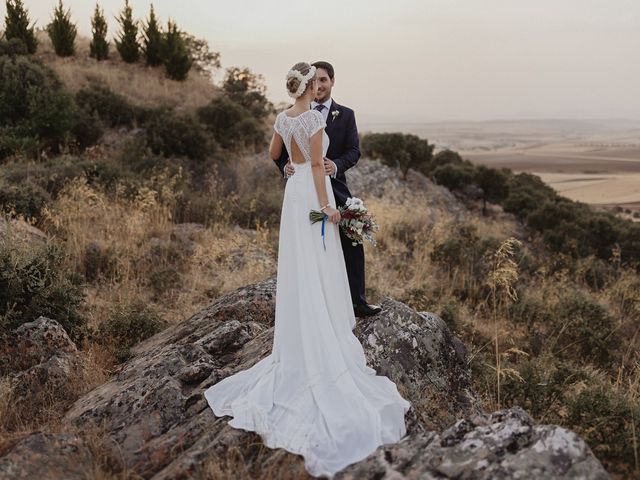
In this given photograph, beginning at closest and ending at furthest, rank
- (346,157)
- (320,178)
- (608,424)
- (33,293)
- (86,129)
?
(608,424) → (320,178) → (346,157) → (33,293) → (86,129)

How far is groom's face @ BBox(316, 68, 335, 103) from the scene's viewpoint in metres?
4.69

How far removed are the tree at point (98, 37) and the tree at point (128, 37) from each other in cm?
54

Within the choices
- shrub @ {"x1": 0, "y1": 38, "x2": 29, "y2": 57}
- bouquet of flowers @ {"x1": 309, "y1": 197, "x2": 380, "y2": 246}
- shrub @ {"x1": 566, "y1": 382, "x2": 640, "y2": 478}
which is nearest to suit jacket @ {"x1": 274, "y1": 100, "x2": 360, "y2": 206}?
bouquet of flowers @ {"x1": 309, "y1": 197, "x2": 380, "y2": 246}

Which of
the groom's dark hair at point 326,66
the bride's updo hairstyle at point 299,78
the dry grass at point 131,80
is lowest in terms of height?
the bride's updo hairstyle at point 299,78

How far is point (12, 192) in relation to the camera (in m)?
9.62

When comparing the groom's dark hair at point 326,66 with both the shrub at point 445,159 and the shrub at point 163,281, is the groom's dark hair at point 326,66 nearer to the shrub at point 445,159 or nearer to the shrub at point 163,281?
the shrub at point 163,281

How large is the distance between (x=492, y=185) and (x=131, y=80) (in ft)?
45.8

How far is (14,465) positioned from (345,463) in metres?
2.01

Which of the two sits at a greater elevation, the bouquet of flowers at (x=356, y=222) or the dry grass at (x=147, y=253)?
the bouquet of flowers at (x=356, y=222)

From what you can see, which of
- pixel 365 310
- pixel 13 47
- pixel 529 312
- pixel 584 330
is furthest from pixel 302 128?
pixel 13 47

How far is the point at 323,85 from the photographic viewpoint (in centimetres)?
470

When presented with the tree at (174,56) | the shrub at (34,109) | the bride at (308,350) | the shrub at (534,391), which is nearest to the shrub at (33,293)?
the bride at (308,350)

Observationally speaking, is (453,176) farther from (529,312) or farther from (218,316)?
(218,316)

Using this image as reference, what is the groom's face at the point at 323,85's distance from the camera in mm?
4688
